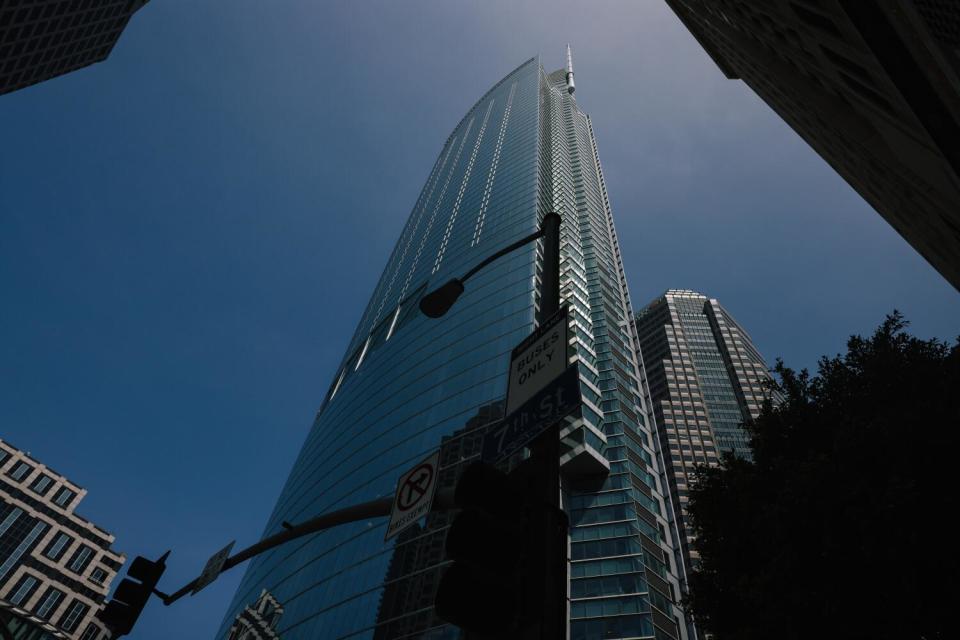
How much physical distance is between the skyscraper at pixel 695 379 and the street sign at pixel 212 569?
105 metres

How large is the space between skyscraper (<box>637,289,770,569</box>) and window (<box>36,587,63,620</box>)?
103349 mm

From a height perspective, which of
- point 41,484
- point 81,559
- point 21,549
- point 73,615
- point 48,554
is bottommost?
point 73,615

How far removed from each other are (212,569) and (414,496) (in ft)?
18.0

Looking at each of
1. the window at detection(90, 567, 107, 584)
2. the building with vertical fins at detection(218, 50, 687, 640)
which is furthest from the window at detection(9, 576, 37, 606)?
the building with vertical fins at detection(218, 50, 687, 640)

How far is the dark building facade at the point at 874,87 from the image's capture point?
430 inches

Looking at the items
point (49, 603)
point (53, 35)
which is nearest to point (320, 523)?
point (49, 603)

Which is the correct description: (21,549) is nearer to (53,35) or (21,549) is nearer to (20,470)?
(20,470)

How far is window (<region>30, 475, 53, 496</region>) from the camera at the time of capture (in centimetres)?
9272

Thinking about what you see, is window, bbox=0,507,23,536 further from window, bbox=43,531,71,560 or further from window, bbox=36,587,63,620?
window, bbox=36,587,63,620

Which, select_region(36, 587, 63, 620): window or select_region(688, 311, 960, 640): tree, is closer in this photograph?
select_region(688, 311, 960, 640): tree

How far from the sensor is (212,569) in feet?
29.2

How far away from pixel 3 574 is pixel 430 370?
7253cm

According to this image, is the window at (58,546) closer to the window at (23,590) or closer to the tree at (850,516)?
the window at (23,590)

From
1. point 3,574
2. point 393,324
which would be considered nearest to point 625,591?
point 393,324
